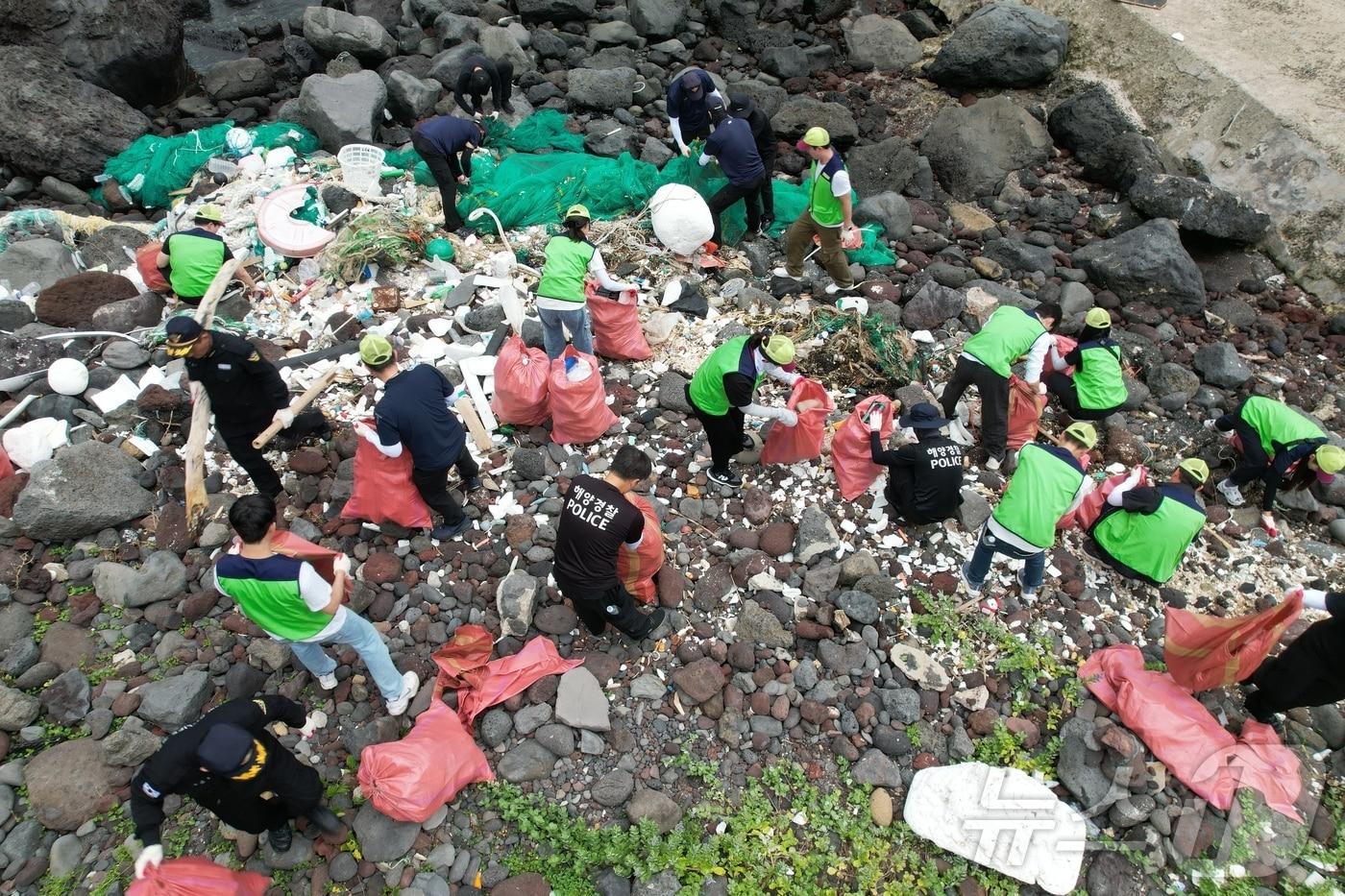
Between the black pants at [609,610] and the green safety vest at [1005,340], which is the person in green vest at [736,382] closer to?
the black pants at [609,610]

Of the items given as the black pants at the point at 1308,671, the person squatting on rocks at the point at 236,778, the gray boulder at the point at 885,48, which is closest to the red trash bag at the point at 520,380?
the person squatting on rocks at the point at 236,778

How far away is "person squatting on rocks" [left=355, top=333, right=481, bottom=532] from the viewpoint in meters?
4.92

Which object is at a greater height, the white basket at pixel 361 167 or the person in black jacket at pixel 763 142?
the person in black jacket at pixel 763 142

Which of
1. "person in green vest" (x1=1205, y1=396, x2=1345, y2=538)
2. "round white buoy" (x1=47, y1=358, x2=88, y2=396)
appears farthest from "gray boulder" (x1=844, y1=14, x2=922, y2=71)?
"round white buoy" (x1=47, y1=358, x2=88, y2=396)

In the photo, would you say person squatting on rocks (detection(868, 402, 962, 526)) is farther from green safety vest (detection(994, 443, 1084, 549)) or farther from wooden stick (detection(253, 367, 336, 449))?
wooden stick (detection(253, 367, 336, 449))

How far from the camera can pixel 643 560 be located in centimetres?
490

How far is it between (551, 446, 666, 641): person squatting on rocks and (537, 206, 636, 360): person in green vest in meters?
2.10

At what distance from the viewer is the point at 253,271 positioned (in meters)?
7.59

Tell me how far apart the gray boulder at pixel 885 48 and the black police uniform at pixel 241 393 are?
10093 millimetres

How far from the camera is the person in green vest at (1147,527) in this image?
5031 mm

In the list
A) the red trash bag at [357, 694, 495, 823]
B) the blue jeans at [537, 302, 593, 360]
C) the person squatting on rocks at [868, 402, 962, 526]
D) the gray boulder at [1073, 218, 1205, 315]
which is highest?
the gray boulder at [1073, 218, 1205, 315]

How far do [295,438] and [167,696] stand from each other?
2.18m

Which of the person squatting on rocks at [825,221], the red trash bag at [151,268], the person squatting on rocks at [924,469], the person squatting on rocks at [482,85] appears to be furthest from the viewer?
the person squatting on rocks at [482,85]

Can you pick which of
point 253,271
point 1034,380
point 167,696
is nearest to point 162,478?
point 167,696
